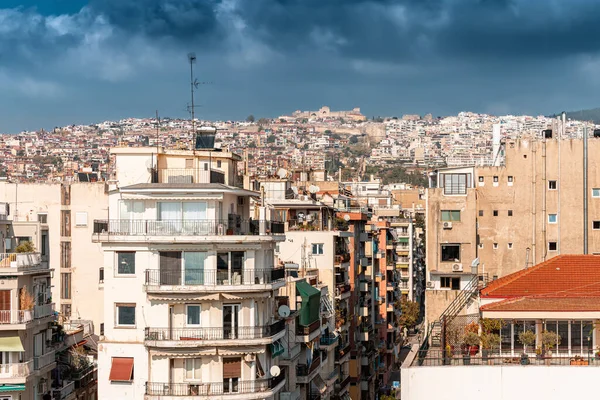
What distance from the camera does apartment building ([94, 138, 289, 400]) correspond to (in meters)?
47.3

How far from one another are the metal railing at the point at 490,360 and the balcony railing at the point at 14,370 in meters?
19.5

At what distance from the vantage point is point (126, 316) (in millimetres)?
48219

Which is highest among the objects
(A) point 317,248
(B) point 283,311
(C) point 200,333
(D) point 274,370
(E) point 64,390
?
(A) point 317,248

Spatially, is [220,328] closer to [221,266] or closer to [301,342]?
[221,266]

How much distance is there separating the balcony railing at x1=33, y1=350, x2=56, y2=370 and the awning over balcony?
11.9 metres

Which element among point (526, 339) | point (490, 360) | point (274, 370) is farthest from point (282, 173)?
point (526, 339)

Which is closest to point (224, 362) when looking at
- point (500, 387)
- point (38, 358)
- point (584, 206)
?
point (38, 358)

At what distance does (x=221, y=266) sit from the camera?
1895 inches

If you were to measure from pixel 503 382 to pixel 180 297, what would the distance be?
48.6 feet

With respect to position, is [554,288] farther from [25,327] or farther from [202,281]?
[25,327]

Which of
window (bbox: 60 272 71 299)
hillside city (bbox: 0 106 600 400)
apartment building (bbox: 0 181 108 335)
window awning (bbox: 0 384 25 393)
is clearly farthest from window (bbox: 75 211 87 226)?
window awning (bbox: 0 384 25 393)

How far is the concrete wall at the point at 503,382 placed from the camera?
Result: 36781mm

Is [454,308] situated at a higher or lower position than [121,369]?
higher

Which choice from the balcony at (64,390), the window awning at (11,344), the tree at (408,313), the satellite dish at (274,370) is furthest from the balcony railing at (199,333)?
the tree at (408,313)
